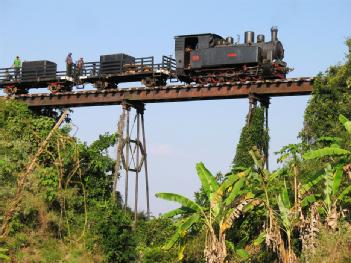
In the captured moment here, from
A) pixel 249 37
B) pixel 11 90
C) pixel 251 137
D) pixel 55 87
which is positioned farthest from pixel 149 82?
pixel 11 90

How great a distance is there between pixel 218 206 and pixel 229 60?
42.6 feet

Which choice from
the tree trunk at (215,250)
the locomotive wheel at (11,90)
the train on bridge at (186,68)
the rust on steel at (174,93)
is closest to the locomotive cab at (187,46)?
the train on bridge at (186,68)

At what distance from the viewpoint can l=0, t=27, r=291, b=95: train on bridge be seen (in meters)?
31.3

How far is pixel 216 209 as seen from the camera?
66.2ft

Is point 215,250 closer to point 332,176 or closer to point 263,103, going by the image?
point 332,176

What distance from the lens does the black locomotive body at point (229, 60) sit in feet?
102

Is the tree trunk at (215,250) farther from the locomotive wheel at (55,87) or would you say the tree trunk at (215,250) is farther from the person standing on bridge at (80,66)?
the locomotive wheel at (55,87)

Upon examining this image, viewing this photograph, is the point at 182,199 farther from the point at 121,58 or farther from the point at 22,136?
the point at 121,58

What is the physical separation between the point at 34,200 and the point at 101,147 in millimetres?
4199

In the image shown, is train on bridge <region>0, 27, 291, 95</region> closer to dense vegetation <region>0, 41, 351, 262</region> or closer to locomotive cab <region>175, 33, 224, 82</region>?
locomotive cab <region>175, 33, 224, 82</region>

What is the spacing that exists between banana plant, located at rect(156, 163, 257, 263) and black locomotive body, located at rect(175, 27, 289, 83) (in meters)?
11.2

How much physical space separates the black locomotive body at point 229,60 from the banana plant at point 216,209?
11.2 meters

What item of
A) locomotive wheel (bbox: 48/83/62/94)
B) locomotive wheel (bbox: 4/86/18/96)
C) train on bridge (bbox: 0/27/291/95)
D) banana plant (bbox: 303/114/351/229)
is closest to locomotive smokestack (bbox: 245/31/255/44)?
train on bridge (bbox: 0/27/291/95)

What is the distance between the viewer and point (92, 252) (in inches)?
973
